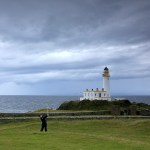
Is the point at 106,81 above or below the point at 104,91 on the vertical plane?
above

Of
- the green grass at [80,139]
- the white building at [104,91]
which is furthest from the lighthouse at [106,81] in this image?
the green grass at [80,139]

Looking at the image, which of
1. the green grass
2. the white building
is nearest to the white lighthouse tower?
the white building

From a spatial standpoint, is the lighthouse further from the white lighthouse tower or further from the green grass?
the green grass

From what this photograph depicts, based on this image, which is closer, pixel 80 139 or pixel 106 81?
pixel 80 139

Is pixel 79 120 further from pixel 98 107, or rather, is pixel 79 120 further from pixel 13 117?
pixel 98 107

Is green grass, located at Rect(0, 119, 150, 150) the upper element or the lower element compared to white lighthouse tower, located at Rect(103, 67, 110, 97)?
lower

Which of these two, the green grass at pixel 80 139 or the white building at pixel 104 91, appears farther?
the white building at pixel 104 91

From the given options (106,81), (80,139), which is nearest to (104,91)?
(106,81)

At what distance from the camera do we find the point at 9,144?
2323cm

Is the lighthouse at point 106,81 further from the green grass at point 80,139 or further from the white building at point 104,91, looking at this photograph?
the green grass at point 80,139

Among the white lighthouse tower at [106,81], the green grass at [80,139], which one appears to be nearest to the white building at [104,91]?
the white lighthouse tower at [106,81]

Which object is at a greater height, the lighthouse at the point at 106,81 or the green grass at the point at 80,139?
the lighthouse at the point at 106,81

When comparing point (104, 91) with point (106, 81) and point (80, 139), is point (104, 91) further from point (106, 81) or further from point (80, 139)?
point (80, 139)

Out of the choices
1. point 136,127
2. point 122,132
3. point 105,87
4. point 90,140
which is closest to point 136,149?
point 90,140
